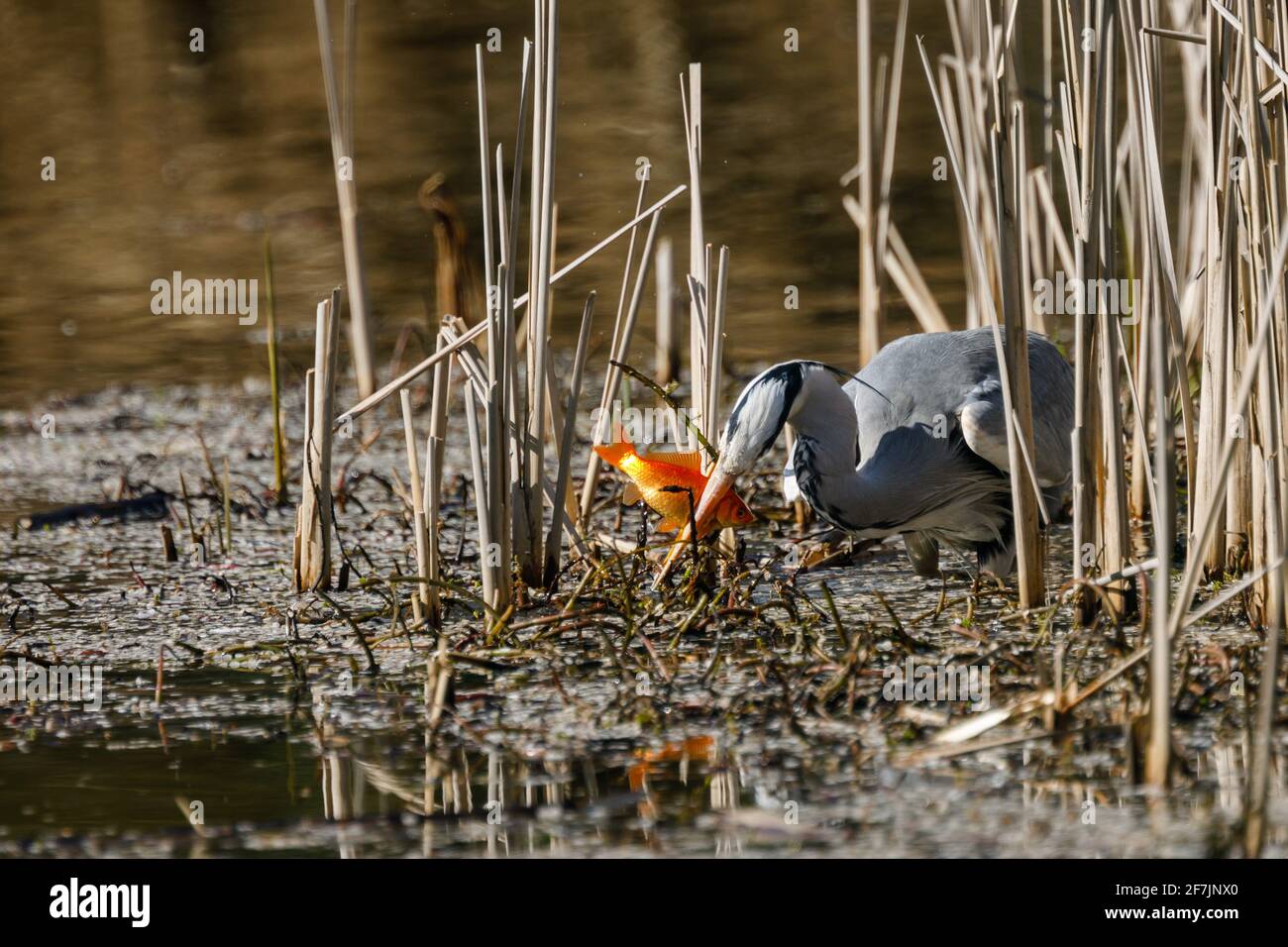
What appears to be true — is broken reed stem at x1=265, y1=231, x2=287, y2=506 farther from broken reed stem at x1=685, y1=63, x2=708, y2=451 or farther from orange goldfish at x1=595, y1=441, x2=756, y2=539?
orange goldfish at x1=595, y1=441, x2=756, y2=539

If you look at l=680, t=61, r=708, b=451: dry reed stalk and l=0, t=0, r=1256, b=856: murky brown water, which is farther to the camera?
l=680, t=61, r=708, b=451: dry reed stalk

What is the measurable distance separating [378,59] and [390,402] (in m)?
7.00

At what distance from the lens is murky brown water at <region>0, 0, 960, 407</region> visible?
747 cm

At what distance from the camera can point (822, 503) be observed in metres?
3.70

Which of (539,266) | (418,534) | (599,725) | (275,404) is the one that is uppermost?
(539,266)

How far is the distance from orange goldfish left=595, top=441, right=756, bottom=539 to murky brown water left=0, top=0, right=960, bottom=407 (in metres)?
2.85

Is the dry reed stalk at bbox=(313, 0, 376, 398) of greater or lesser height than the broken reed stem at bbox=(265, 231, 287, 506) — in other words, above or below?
above

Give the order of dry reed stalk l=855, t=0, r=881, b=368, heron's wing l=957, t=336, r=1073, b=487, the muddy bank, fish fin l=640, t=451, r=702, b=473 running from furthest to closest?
1. dry reed stalk l=855, t=0, r=881, b=368
2. heron's wing l=957, t=336, r=1073, b=487
3. fish fin l=640, t=451, r=702, b=473
4. the muddy bank

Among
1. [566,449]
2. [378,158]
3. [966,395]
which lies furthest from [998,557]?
[378,158]

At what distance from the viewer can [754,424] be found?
3465 millimetres

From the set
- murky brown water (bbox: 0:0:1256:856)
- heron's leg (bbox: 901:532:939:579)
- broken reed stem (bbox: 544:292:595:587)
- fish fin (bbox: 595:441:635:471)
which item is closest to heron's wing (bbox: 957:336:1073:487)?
heron's leg (bbox: 901:532:939:579)

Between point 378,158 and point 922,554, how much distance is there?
6.95 metres

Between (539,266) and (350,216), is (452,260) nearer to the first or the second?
(350,216)

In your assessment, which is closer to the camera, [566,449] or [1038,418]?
[566,449]
